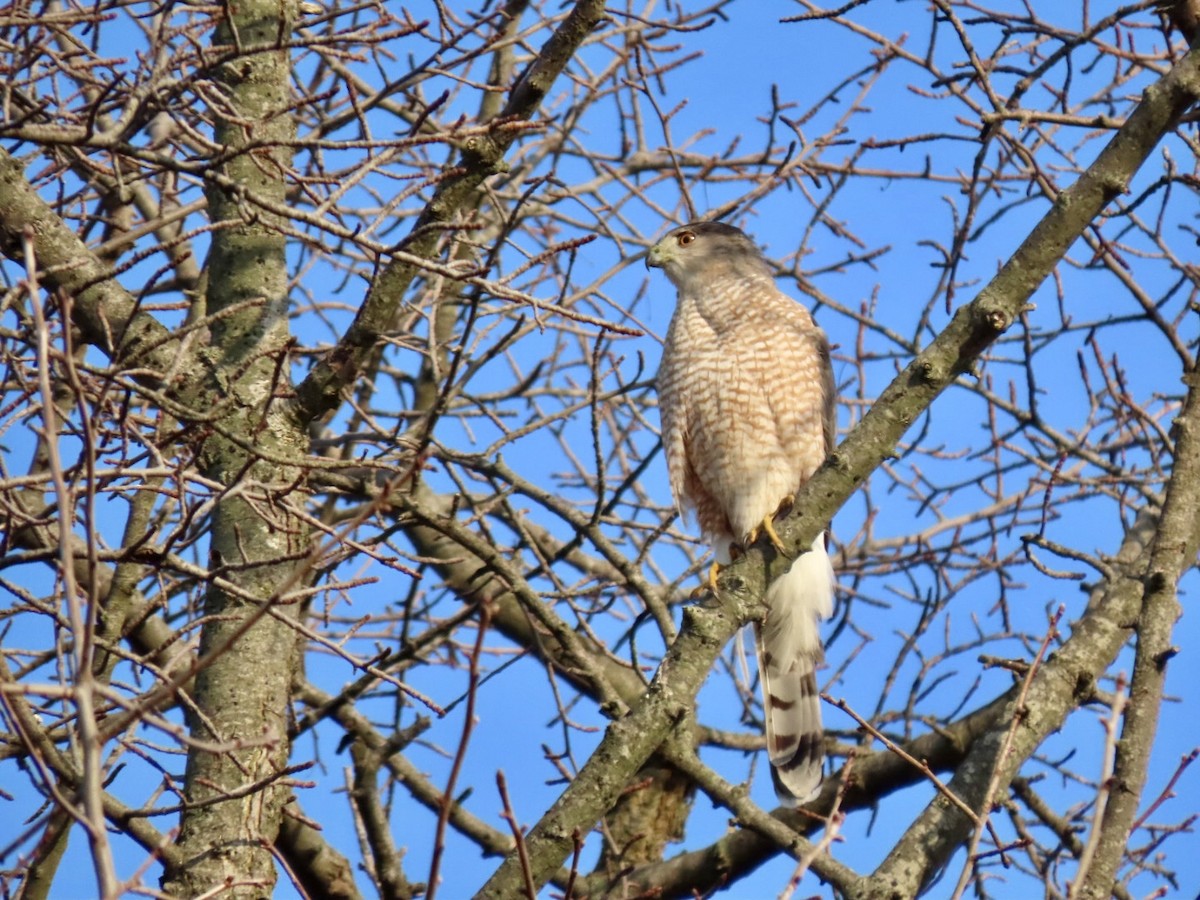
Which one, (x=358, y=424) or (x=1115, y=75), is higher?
(x=1115, y=75)

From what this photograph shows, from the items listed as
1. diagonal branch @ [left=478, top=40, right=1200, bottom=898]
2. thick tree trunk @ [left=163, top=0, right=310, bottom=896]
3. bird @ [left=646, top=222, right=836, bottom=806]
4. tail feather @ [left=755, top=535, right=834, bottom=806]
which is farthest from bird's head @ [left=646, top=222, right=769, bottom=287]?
diagonal branch @ [left=478, top=40, right=1200, bottom=898]

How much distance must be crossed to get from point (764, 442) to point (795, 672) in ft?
3.17

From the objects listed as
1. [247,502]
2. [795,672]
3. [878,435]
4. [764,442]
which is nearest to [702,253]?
[764,442]

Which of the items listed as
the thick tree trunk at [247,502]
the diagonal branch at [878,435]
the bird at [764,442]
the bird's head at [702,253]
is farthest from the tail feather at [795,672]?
the thick tree trunk at [247,502]

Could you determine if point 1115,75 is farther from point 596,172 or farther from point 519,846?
point 519,846

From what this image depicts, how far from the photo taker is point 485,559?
411 centimetres

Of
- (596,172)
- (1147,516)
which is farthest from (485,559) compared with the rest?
(596,172)

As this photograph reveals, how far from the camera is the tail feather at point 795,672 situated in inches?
211

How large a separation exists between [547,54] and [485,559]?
4.82ft

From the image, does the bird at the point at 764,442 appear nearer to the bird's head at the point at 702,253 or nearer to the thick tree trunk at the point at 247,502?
the bird's head at the point at 702,253

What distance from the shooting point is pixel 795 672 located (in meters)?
5.60

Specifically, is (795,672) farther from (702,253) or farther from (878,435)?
(878,435)

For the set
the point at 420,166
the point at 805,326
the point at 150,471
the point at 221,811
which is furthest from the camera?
the point at 420,166

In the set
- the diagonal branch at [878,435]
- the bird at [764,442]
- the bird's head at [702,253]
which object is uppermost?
the bird's head at [702,253]
